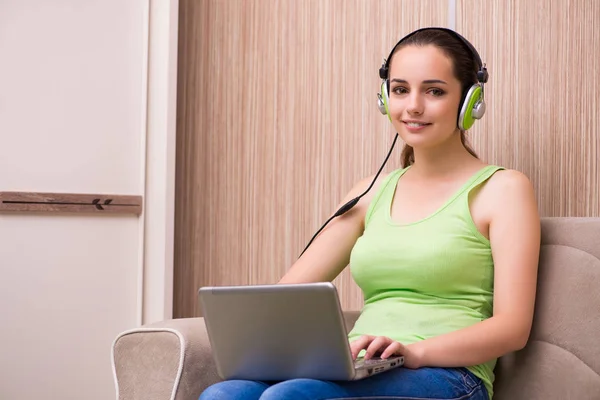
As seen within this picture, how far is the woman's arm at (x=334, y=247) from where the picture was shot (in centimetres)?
188

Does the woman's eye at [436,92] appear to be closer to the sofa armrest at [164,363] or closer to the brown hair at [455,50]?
the brown hair at [455,50]

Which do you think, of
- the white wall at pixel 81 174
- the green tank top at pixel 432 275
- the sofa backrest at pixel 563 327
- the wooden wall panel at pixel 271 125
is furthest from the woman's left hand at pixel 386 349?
the white wall at pixel 81 174

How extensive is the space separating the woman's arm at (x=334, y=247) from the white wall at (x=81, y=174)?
1016 millimetres

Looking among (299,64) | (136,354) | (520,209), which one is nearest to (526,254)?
(520,209)

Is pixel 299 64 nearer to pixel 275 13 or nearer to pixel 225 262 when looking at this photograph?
pixel 275 13

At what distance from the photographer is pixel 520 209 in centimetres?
158

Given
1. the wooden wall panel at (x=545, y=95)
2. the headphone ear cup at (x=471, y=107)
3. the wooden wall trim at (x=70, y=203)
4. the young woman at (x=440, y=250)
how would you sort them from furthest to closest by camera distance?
the wooden wall trim at (x=70, y=203) → the wooden wall panel at (x=545, y=95) → the headphone ear cup at (x=471, y=107) → the young woman at (x=440, y=250)

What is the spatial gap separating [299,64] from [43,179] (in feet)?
2.80

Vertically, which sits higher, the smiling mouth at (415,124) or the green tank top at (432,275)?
the smiling mouth at (415,124)

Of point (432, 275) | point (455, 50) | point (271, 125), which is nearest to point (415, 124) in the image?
point (455, 50)

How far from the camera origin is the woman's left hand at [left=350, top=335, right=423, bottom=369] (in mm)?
1366

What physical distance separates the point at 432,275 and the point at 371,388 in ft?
1.08

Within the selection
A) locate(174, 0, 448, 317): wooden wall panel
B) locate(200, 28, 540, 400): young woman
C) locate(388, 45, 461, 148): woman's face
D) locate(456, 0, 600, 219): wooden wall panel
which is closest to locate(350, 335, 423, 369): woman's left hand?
locate(200, 28, 540, 400): young woman

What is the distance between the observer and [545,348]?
61.0 inches
